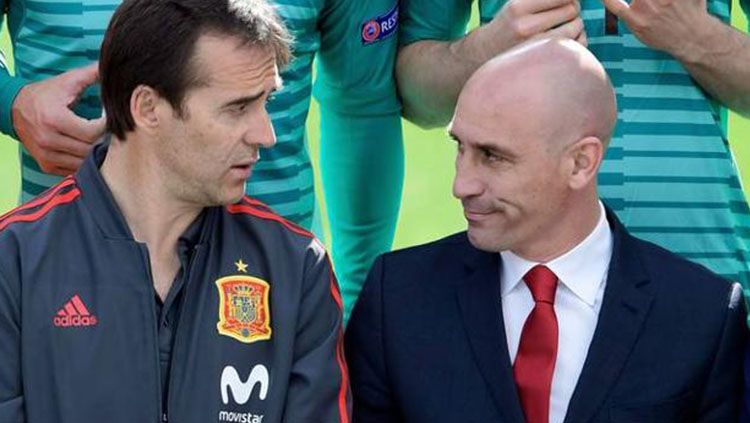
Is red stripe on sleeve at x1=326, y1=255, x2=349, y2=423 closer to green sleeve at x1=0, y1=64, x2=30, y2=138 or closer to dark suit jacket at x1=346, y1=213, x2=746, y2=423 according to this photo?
dark suit jacket at x1=346, y1=213, x2=746, y2=423

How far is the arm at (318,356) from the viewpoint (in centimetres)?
375

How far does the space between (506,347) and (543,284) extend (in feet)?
0.52

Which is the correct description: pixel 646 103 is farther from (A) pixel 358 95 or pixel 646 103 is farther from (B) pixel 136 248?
(B) pixel 136 248

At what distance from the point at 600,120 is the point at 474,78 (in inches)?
11.0

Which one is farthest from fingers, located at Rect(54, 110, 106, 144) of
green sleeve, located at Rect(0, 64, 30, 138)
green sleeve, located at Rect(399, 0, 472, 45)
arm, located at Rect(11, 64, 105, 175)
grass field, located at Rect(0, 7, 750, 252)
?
grass field, located at Rect(0, 7, 750, 252)

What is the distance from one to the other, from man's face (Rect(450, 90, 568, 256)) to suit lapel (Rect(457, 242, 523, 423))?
12 centimetres

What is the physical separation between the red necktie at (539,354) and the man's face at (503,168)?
0.41 feet

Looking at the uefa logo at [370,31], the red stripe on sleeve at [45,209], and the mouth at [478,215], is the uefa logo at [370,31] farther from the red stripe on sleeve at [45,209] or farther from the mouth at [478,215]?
the red stripe on sleeve at [45,209]

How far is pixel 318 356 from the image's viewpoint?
12.4ft

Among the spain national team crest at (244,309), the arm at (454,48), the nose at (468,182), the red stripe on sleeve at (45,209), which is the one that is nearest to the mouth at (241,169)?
the spain national team crest at (244,309)

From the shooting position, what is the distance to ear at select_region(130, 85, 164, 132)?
3723 millimetres

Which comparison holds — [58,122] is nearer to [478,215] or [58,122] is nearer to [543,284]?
[478,215]

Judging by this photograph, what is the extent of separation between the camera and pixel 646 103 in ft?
14.0

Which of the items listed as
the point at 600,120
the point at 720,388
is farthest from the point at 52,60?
the point at 720,388
